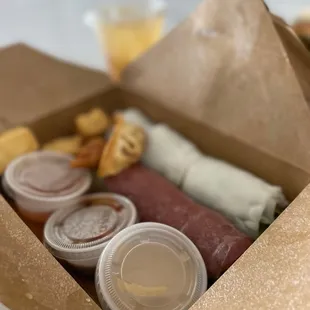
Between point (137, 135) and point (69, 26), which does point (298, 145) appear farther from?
point (69, 26)

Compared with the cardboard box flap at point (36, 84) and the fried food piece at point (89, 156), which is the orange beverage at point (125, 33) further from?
the fried food piece at point (89, 156)

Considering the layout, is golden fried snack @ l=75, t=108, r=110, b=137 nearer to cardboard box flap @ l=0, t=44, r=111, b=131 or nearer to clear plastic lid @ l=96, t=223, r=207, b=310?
cardboard box flap @ l=0, t=44, r=111, b=131

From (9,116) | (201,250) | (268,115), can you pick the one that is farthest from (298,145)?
(9,116)

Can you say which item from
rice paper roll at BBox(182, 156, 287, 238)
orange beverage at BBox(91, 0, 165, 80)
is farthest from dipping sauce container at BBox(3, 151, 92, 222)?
orange beverage at BBox(91, 0, 165, 80)

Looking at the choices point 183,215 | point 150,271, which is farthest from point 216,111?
point 150,271

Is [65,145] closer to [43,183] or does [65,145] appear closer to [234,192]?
[43,183]

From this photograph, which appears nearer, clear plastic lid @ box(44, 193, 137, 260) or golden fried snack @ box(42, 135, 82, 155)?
clear plastic lid @ box(44, 193, 137, 260)

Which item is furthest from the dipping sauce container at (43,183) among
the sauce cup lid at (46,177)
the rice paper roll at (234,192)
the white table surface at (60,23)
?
the white table surface at (60,23)
